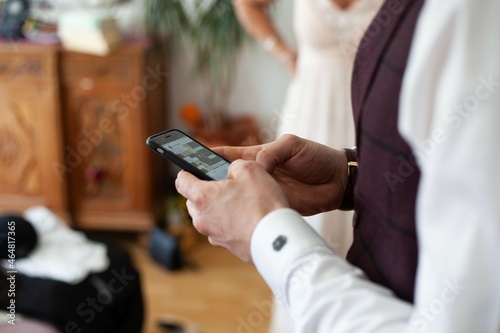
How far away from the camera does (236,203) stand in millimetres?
629

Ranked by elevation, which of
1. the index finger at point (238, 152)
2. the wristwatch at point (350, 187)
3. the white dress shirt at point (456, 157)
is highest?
the white dress shirt at point (456, 157)

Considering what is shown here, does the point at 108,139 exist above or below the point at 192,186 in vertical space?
below

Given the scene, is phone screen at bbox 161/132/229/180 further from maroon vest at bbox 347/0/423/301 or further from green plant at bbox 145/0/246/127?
green plant at bbox 145/0/246/127

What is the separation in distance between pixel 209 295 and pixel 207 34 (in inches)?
43.5

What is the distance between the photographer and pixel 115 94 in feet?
8.05

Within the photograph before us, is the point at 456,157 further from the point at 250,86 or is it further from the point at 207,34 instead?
the point at 250,86

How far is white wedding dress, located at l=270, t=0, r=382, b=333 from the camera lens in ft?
5.19

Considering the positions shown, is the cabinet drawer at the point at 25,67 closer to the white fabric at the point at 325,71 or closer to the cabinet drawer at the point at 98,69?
the cabinet drawer at the point at 98,69

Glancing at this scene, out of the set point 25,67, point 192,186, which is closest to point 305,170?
point 192,186

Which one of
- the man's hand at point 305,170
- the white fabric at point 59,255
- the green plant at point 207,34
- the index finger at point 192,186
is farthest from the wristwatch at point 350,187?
the green plant at point 207,34

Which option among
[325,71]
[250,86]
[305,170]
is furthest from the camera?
[250,86]

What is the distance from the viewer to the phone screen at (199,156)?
28.4 inches

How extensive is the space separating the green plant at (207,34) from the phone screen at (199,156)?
1717 mm

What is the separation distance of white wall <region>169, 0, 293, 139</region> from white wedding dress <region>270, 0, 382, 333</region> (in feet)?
3.05
